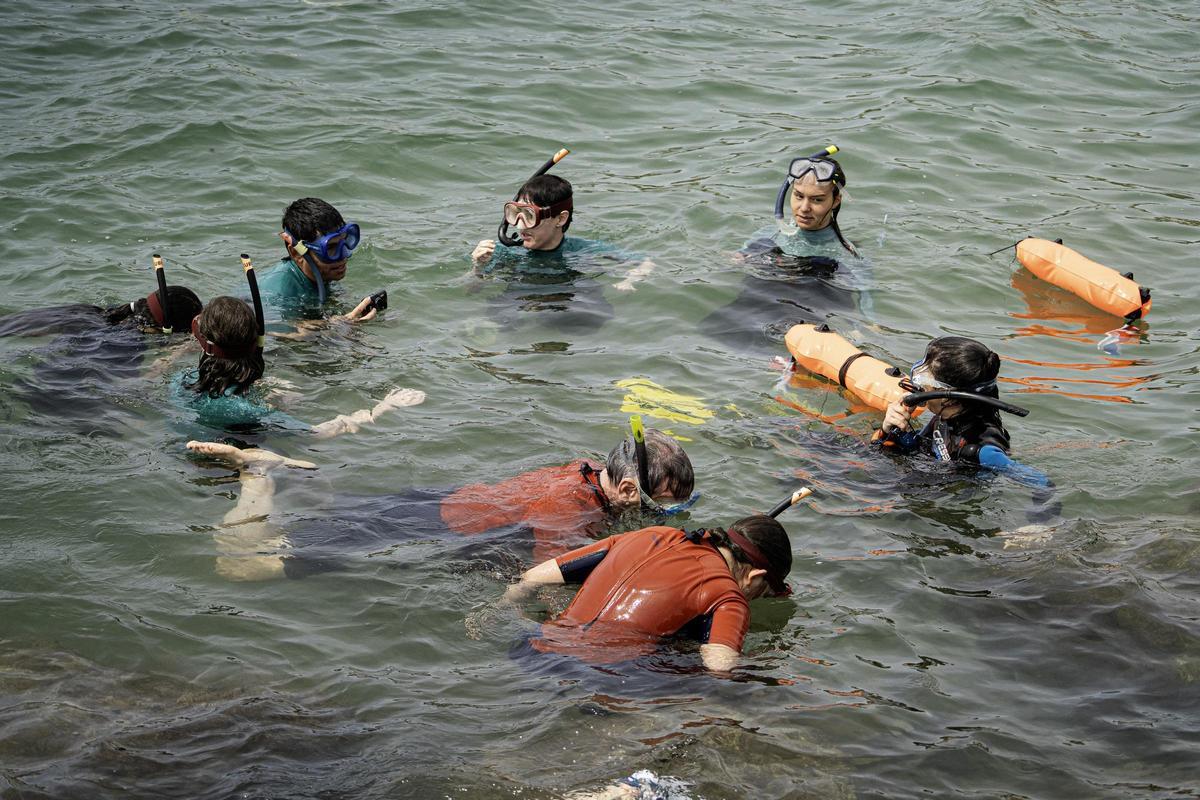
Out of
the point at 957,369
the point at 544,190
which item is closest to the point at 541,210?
the point at 544,190

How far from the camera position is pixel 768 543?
4422 mm

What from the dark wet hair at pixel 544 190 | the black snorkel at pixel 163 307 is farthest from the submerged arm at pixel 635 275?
the black snorkel at pixel 163 307

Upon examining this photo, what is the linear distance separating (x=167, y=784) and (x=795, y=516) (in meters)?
3.22

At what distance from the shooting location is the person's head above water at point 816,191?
8031 mm

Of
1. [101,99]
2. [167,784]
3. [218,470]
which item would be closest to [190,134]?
[101,99]

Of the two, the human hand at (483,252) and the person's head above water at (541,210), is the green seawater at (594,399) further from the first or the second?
the person's head above water at (541,210)

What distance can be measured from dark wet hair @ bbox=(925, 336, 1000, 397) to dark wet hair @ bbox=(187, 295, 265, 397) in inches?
134

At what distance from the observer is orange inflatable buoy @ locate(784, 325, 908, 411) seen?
6430 millimetres

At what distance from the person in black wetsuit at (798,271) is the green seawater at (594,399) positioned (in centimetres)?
19

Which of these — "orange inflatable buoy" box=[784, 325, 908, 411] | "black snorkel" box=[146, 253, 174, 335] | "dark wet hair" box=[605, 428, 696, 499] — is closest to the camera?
"dark wet hair" box=[605, 428, 696, 499]

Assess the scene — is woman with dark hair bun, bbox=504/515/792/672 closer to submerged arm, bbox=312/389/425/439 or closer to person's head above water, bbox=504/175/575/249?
submerged arm, bbox=312/389/425/439

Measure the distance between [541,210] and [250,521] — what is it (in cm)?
363

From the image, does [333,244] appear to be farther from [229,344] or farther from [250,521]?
[250,521]

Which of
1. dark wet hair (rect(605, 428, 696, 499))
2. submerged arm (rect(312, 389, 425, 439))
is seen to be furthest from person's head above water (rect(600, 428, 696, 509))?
submerged arm (rect(312, 389, 425, 439))
